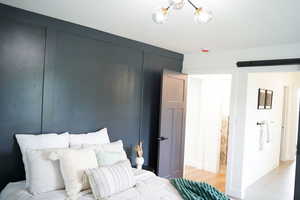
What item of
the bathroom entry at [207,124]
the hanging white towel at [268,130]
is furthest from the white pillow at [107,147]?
the hanging white towel at [268,130]

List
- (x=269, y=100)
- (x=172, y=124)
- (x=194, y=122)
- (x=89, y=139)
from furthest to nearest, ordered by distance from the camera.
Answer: (x=194, y=122)
(x=269, y=100)
(x=172, y=124)
(x=89, y=139)

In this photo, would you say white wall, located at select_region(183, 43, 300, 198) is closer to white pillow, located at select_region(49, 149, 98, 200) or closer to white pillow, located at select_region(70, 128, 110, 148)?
white pillow, located at select_region(70, 128, 110, 148)

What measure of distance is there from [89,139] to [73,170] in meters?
0.73

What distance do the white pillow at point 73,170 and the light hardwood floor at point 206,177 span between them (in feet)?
9.52

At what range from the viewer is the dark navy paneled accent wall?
7.83 feet

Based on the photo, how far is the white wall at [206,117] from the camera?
5129 mm

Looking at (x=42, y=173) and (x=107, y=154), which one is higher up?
(x=107, y=154)

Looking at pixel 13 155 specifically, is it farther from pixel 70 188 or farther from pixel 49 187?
pixel 70 188

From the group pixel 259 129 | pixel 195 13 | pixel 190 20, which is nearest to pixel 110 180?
pixel 195 13

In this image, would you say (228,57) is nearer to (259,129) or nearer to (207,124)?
(259,129)

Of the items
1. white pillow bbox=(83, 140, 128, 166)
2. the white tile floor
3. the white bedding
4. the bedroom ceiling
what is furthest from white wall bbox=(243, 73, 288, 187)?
white pillow bbox=(83, 140, 128, 166)

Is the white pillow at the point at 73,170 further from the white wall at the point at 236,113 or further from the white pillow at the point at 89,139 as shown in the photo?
the white wall at the point at 236,113

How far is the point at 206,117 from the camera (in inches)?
207

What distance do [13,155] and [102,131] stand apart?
104 centimetres
